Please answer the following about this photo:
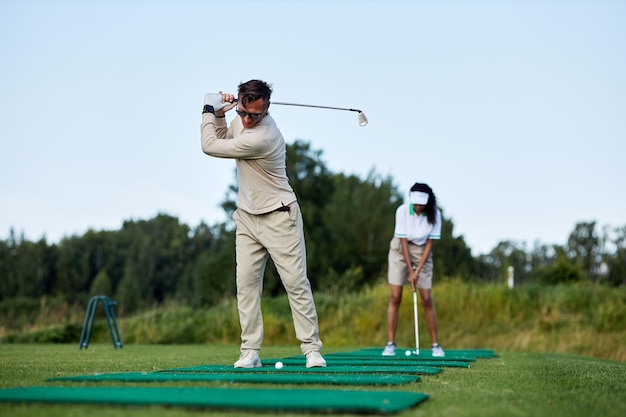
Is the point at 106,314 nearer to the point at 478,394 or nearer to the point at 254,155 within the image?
the point at 254,155

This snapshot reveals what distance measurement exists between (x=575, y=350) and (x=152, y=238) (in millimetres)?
59200

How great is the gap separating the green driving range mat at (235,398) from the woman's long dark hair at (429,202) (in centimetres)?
588

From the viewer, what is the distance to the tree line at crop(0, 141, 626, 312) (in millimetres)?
46406

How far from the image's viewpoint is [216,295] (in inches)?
1647

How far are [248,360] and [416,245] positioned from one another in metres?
4.24

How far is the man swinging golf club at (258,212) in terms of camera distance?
6770 mm

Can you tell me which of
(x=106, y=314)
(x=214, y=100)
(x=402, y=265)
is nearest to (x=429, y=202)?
(x=402, y=265)

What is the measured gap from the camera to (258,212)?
6895 millimetres

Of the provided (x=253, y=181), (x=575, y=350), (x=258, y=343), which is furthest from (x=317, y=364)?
(x=575, y=350)

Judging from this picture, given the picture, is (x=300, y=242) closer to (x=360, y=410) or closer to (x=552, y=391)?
(x=552, y=391)

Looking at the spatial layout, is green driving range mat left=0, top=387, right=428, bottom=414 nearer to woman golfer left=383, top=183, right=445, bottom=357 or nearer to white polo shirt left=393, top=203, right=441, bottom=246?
woman golfer left=383, top=183, right=445, bottom=357

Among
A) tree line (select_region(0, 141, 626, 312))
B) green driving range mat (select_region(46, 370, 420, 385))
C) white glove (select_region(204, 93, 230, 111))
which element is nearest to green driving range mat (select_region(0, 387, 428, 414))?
green driving range mat (select_region(46, 370, 420, 385))

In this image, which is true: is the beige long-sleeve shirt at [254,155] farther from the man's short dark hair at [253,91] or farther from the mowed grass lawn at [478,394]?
the mowed grass lawn at [478,394]

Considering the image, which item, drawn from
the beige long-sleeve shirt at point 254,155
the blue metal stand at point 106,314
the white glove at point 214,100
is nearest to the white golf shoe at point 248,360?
the beige long-sleeve shirt at point 254,155
